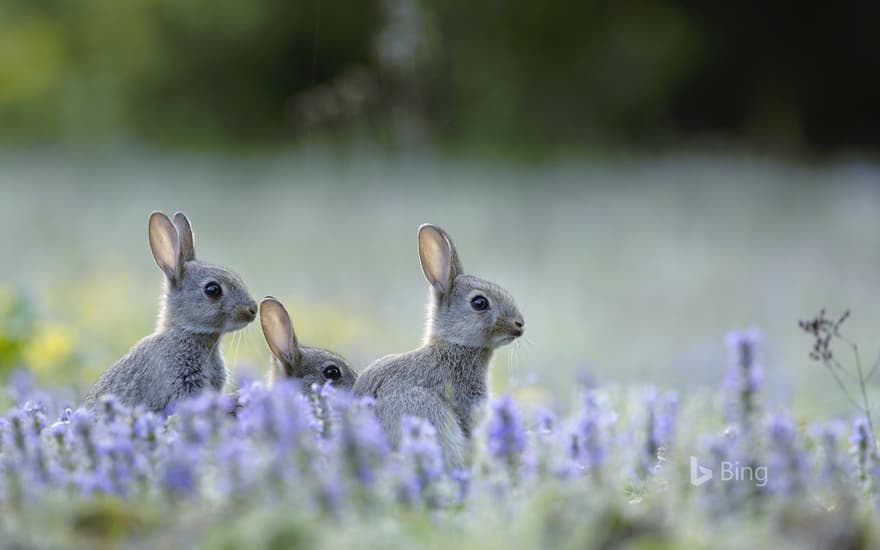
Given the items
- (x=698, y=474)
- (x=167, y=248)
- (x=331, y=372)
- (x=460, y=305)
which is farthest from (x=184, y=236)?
Answer: (x=698, y=474)

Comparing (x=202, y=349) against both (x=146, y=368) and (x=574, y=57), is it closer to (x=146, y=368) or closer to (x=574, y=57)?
(x=146, y=368)

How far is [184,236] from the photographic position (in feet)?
17.3

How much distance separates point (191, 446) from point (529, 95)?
2038 centimetres

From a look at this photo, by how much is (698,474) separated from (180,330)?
2241 mm

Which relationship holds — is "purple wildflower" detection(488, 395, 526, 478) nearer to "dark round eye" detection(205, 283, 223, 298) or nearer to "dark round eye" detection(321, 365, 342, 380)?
"dark round eye" detection(321, 365, 342, 380)

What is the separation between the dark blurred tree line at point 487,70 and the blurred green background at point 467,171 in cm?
5

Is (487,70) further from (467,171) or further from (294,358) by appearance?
(294,358)

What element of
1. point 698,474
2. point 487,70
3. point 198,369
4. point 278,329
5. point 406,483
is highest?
point 487,70

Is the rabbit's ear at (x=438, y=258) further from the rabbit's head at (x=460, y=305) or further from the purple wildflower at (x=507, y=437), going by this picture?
the purple wildflower at (x=507, y=437)

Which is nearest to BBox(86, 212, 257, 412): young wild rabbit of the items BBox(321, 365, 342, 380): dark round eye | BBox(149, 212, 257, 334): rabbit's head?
BBox(149, 212, 257, 334): rabbit's head

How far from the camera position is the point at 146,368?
473cm

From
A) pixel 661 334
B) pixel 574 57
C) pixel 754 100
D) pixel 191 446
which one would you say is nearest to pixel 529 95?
pixel 574 57

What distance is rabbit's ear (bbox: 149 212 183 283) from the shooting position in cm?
512

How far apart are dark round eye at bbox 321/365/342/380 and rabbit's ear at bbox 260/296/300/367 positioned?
Answer: 13 centimetres
